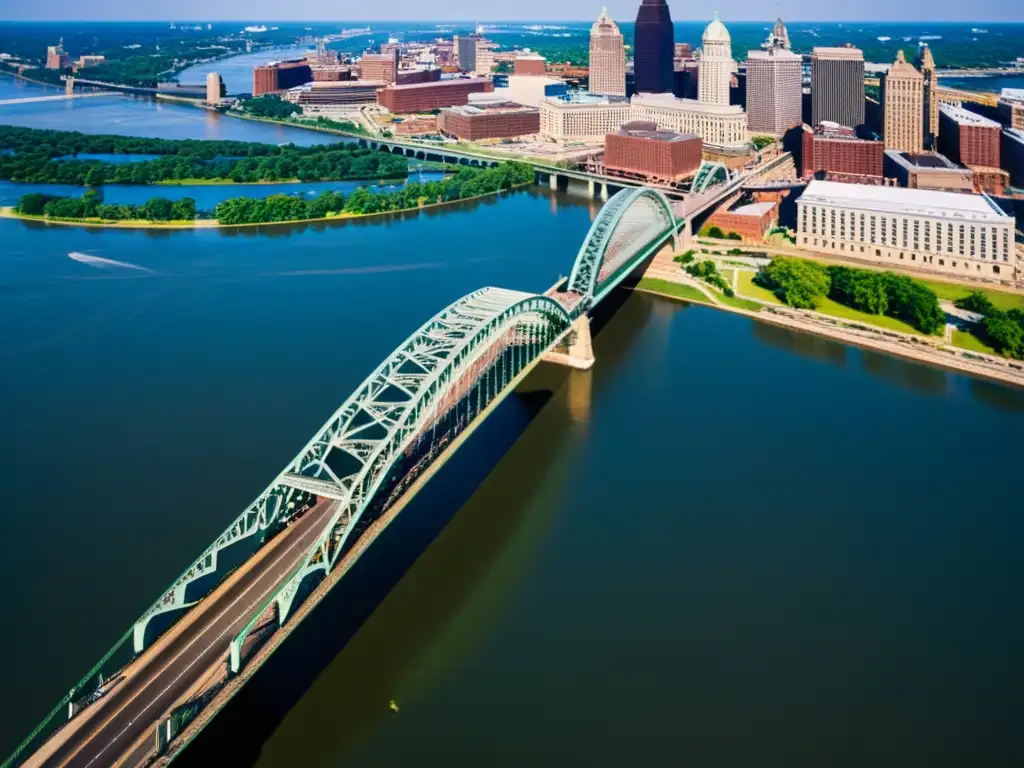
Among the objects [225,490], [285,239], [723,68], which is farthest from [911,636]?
[723,68]

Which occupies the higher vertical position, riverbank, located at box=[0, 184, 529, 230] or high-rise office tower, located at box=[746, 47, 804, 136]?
high-rise office tower, located at box=[746, 47, 804, 136]

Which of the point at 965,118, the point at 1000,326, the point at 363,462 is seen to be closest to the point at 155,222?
the point at 363,462

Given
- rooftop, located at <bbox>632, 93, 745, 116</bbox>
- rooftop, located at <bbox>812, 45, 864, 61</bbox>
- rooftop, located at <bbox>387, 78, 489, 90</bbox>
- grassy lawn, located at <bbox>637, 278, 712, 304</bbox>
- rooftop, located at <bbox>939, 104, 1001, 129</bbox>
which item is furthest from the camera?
rooftop, located at <bbox>387, 78, 489, 90</bbox>

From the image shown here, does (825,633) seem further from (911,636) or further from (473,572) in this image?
(473,572)

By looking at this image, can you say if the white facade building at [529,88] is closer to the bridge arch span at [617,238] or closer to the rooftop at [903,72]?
the rooftop at [903,72]

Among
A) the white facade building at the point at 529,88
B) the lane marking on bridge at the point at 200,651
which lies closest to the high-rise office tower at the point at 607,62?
the white facade building at the point at 529,88

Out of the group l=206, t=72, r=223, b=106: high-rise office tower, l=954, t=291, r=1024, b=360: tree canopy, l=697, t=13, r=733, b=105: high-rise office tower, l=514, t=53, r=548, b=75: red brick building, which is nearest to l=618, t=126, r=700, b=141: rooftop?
l=697, t=13, r=733, b=105: high-rise office tower

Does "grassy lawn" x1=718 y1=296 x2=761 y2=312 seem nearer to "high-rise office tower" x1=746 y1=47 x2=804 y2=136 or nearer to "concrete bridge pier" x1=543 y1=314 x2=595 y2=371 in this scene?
"concrete bridge pier" x1=543 y1=314 x2=595 y2=371
